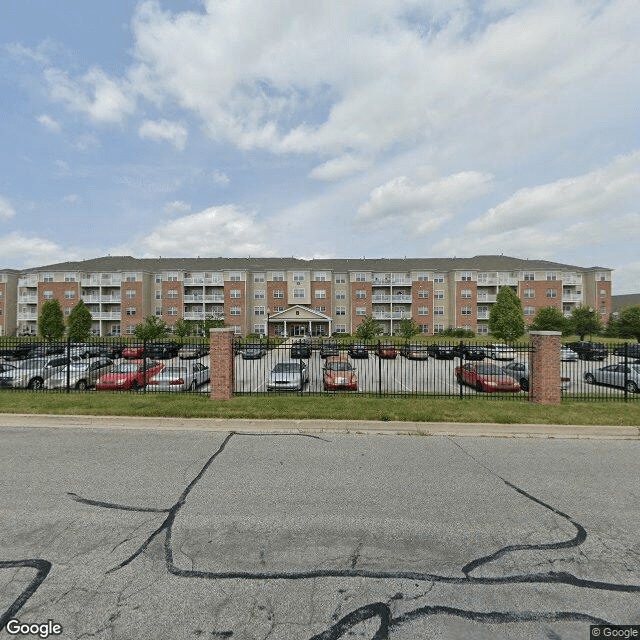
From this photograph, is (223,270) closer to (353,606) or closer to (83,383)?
(83,383)

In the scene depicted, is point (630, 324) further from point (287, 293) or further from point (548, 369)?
point (548, 369)

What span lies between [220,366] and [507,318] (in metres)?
38.5

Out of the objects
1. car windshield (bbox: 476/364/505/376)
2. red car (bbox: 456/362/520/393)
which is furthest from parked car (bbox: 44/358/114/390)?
car windshield (bbox: 476/364/505/376)

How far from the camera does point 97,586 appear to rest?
9.92 ft

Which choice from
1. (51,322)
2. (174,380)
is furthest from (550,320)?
(51,322)

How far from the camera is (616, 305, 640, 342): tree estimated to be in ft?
163

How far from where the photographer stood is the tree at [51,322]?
45.7 meters

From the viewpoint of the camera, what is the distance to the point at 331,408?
376 inches

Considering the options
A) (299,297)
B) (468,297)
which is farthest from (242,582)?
(468,297)

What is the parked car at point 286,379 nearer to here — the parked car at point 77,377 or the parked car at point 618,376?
the parked car at point 77,377

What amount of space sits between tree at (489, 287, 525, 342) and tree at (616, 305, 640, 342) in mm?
20734

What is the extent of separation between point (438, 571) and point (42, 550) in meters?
3.79

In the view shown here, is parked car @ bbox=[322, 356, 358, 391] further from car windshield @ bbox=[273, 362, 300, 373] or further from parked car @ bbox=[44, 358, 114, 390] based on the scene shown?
parked car @ bbox=[44, 358, 114, 390]

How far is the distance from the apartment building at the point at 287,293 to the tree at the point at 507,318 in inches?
627
